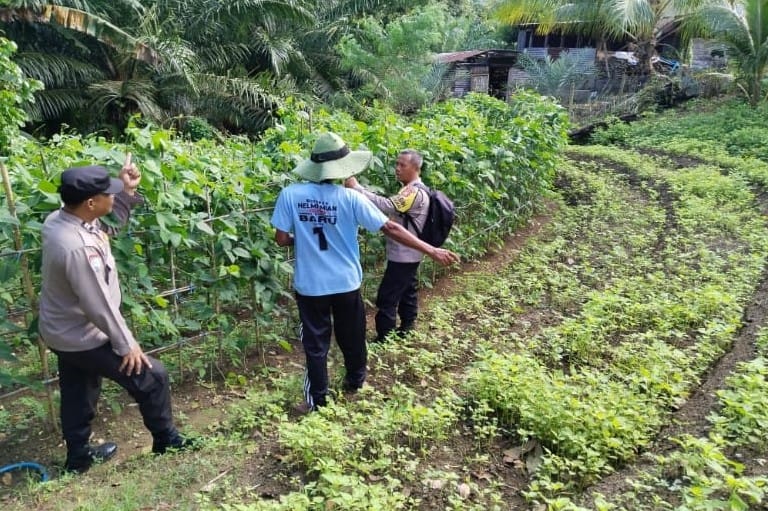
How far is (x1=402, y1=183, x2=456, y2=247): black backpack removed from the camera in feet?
17.0

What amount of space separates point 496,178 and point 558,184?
15.3 ft

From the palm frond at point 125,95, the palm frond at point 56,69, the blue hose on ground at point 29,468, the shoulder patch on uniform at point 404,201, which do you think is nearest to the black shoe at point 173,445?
the blue hose on ground at point 29,468

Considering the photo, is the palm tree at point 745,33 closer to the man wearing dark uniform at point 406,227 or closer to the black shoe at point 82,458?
the man wearing dark uniform at point 406,227

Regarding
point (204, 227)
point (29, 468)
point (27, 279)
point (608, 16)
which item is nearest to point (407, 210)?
point (204, 227)

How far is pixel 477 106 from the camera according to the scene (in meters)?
10.4

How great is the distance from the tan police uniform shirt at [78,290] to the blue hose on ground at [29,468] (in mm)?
770

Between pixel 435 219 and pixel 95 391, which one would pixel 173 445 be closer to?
pixel 95 391

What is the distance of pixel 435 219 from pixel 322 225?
1.33m

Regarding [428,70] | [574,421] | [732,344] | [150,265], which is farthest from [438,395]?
[428,70]

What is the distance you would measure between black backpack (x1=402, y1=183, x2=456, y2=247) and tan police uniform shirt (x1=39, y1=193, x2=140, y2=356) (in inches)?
94.6

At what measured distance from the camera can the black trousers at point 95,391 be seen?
3600 millimetres

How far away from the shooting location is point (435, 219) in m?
5.20

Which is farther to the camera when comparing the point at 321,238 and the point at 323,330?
the point at 323,330

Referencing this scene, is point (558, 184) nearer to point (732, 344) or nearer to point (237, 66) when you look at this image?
point (732, 344)
